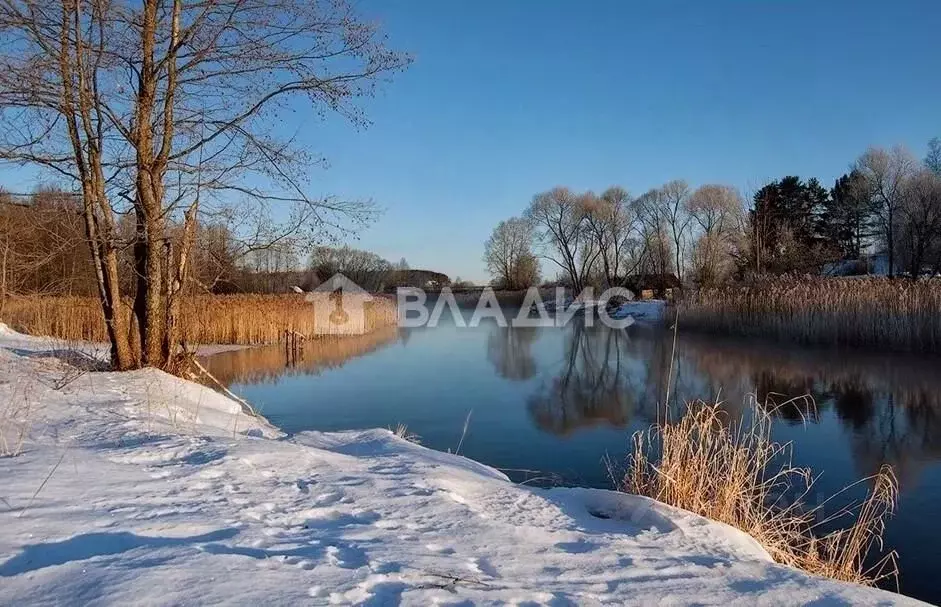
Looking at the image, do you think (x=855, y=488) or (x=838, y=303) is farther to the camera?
(x=838, y=303)

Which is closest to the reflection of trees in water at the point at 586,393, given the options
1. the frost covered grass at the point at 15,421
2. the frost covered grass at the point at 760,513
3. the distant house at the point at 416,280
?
the frost covered grass at the point at 760,513

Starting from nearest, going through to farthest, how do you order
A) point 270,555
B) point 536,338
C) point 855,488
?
point 270,555, point 855,488, point 536,338

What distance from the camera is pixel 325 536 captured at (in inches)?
86.4

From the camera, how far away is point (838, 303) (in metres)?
13.3

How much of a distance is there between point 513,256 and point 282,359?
37.8m

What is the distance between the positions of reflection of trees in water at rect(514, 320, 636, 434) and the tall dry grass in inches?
256

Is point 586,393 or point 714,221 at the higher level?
point 714,221

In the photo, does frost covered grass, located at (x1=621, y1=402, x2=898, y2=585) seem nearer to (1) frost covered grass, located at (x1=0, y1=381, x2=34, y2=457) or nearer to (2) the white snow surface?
(2) the white snow surface

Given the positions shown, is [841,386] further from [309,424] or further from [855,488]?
[309,424]

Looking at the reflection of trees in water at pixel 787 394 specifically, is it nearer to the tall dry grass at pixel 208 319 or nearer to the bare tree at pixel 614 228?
the tall dry grass at pixel 208 319

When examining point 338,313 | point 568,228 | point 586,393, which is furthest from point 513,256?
point 586,393

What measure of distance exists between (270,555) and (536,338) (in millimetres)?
16964

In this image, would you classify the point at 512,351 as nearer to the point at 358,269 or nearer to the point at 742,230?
the point at 742,230

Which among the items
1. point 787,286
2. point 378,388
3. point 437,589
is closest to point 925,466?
point 437,589
